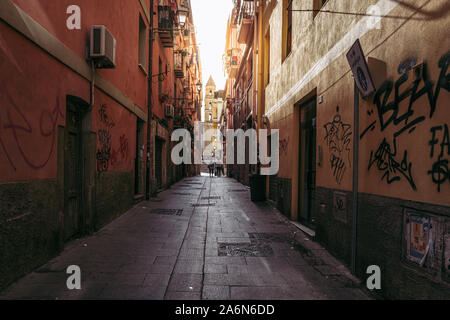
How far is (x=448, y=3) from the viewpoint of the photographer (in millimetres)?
2930

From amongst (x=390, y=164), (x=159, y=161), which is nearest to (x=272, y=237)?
(x=390, y=164)

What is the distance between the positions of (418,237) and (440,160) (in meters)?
0.82

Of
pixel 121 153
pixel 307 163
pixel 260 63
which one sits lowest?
pixel 307 163

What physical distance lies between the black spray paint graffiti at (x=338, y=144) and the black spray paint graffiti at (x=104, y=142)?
4845 mm

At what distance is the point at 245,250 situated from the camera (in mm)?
5805

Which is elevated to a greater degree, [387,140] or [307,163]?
[387,140]

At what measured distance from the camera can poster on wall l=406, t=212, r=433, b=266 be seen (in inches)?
123

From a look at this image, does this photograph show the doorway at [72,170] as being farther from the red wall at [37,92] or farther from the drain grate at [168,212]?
the drain grate at [168,212]

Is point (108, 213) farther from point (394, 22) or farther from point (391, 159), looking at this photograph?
point (394, 22)

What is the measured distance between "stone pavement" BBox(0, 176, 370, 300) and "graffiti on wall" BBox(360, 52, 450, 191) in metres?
1.61

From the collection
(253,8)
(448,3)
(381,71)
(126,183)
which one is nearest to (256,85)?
→ (253,8)

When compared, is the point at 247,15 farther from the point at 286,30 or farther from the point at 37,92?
the point at 37,92

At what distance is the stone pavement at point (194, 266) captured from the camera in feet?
12.7

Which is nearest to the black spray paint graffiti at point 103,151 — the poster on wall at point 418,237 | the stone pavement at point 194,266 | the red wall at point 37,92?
the red wall at point 37,92
